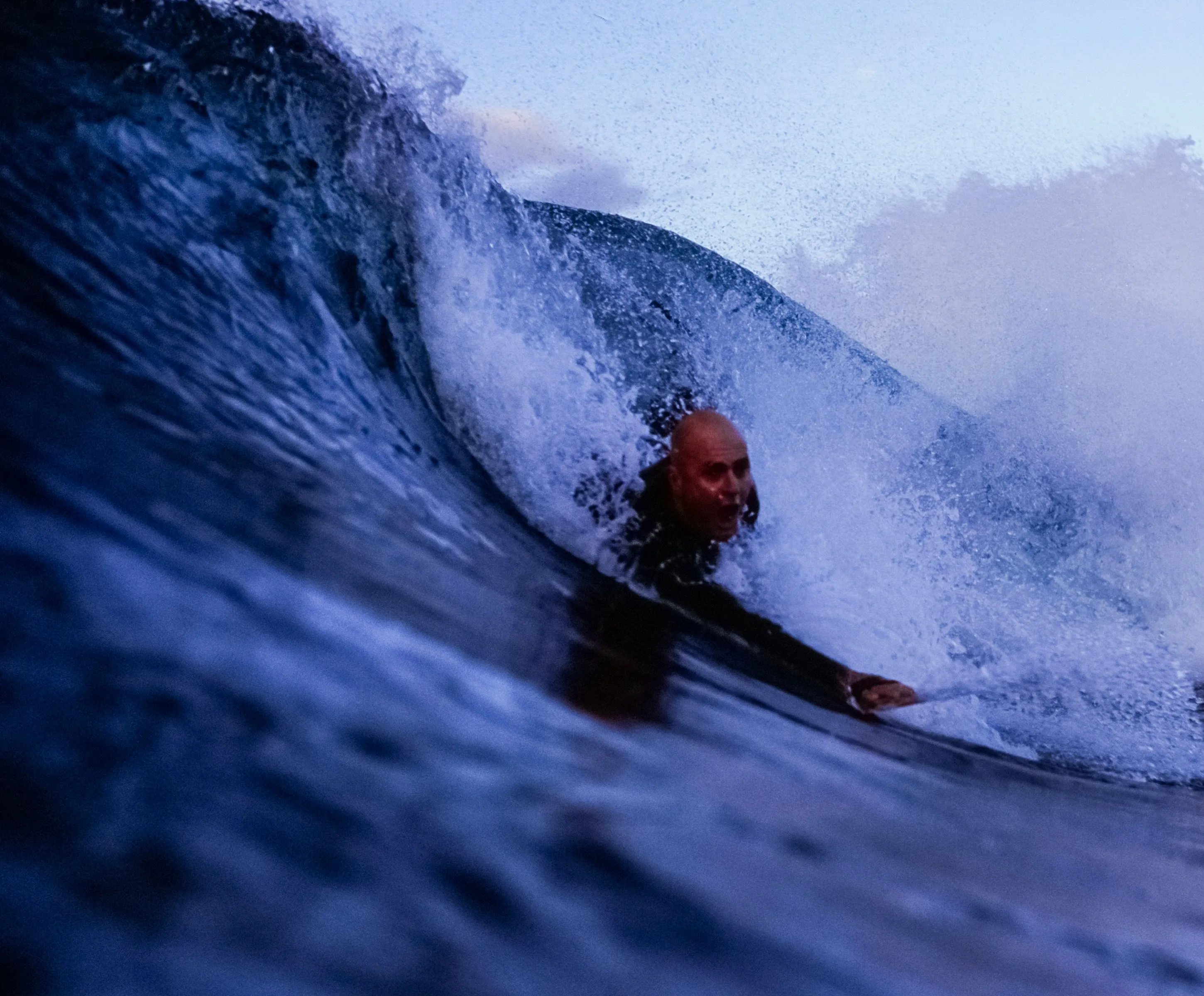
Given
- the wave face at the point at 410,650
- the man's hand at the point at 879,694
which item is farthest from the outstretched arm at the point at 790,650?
the wave face at the point at 410,650

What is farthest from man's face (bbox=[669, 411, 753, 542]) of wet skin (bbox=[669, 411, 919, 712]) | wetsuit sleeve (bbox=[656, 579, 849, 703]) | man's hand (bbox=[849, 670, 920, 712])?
man's hand (bbox=[849, 670, 920, 712])

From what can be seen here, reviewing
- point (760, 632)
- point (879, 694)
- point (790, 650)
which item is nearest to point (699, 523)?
point (760, 632)

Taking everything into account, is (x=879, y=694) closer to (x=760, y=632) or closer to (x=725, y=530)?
(x=760, y=632)

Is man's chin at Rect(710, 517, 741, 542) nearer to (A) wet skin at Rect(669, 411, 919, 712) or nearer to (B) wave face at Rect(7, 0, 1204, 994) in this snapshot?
(A) wet skin at Rect(669, 411, 919, 712)

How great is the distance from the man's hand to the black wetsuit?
16 cm

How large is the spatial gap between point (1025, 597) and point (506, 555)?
3.90 m

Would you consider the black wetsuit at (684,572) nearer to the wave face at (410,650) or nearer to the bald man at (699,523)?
the bald man at (699,523)

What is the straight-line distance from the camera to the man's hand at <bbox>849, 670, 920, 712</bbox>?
248 cm

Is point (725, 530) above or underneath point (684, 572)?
above

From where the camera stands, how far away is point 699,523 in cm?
304

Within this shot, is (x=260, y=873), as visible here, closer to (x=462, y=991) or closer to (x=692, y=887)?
(x=462, y=991)

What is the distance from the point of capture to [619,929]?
2.45ft

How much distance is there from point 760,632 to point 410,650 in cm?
183

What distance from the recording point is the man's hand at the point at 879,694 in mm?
2484
